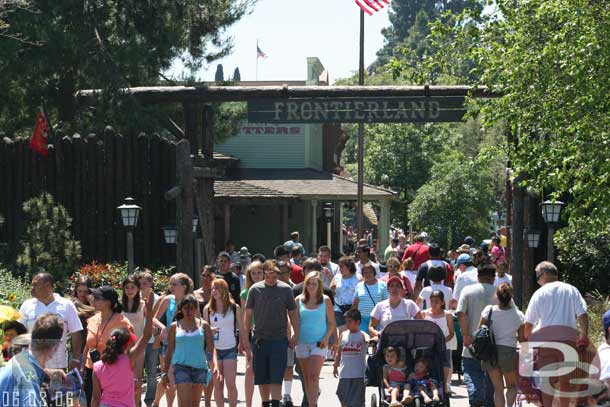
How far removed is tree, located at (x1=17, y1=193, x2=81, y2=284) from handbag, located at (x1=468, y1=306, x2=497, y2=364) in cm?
1061

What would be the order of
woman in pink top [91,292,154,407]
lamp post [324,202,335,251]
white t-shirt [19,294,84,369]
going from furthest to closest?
lamp post [324,202,335,251] → white t-shirt [19,294,84,369] → woman in pink top [91,292,154,407]

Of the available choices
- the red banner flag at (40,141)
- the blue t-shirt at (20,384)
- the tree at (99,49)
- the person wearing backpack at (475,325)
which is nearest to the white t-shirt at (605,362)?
the person wearing backpack at (475,325)

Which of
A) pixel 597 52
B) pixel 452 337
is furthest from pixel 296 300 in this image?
pixel 597 52

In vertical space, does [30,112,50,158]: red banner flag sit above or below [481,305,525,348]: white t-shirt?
above

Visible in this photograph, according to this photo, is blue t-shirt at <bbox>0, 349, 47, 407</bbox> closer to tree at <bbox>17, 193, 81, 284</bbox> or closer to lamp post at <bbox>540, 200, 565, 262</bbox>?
lamp post at <bbox>540, 200, 565, 262</bbox>

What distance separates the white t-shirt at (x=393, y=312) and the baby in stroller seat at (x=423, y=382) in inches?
45.0

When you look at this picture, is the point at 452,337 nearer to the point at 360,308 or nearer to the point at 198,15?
the point at 360,308

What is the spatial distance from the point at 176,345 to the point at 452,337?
3.97 metres

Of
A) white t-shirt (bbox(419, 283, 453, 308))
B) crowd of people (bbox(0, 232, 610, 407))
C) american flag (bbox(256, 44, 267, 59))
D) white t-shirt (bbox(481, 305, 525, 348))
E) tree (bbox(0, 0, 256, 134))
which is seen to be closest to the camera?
crowd of people (bbox(0, 232, 610, 407))

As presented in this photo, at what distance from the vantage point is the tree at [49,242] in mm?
20281

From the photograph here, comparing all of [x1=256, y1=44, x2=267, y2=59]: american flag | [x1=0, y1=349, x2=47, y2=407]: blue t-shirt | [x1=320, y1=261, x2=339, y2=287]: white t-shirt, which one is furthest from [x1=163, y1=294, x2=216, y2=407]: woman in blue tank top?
[x1=256, y1=44, x2=267, y2=59]: american flag

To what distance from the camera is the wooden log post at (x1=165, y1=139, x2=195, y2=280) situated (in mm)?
19828

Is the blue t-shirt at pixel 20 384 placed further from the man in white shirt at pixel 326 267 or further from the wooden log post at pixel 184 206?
the wooden log post at pixel 184 206

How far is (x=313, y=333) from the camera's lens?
12445 mm
